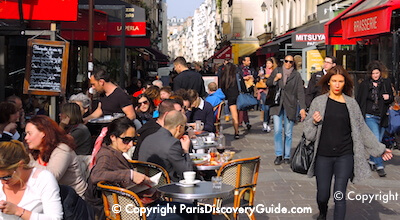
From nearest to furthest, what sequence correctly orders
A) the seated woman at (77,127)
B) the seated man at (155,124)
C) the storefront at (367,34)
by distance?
the seated woman at (77,127) < the seated man at (155,124) < the storefront at (367,34)

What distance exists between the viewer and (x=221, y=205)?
6828mm

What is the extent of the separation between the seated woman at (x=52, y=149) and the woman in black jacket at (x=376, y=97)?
258 inches

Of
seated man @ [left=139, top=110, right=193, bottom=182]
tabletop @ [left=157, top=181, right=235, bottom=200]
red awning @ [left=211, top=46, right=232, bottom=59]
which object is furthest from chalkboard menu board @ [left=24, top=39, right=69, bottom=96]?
red awning @ [left=211, top=46, right=232, bottom=59]

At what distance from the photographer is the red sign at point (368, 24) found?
42.9ft

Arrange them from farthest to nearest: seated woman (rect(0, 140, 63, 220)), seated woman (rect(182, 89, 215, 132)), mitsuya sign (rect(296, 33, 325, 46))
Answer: mitsuya sign (rect(296, 33, 325, 46)), seated woman (rect(182, 89, 215, 132)), seated woman (rect(0, 140, 63, 220))

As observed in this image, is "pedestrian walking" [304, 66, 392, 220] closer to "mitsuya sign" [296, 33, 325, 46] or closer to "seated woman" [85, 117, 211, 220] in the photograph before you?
"seated woman" [85, 117, 211, 220]

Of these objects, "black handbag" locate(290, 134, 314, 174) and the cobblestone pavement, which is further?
the cobblestone pavement

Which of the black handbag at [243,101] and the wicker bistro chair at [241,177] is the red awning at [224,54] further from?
the wicker bistro chair at [241,177]

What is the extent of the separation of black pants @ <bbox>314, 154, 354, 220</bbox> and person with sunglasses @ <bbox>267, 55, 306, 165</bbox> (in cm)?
473

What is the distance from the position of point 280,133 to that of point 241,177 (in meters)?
5.67

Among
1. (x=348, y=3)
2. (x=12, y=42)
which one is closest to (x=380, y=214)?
(x=12, y=42)

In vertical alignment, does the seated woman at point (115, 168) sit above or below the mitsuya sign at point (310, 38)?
below

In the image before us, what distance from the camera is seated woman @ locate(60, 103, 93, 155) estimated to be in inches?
310

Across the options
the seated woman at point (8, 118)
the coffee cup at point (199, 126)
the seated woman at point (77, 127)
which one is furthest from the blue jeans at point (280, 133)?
the seated woman at point (8, 118)
